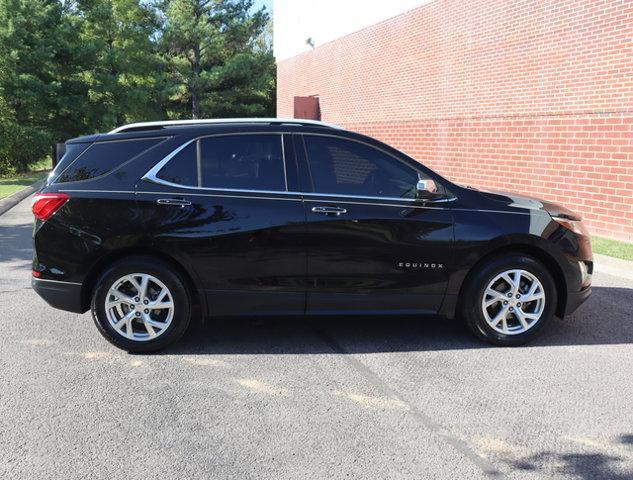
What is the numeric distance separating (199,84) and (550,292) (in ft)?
117

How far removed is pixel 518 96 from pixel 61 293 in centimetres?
962

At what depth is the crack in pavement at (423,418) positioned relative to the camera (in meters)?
3.03

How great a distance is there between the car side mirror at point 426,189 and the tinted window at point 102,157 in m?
2.08

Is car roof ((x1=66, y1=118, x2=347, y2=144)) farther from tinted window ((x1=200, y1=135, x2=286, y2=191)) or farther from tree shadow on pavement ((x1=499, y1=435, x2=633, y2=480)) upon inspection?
tree shadow on pavement ((x1=499, y1=435, x2=633, y2=480))

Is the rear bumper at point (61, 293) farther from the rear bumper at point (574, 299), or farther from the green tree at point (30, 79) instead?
the green tree at point (30, 79)

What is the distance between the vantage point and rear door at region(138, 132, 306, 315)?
4402 millimetres

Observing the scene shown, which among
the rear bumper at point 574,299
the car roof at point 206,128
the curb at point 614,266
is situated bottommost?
the curb at point 614,266

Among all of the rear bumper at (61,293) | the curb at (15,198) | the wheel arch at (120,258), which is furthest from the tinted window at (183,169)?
the curb at (15,198)

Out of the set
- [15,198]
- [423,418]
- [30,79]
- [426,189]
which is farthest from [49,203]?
[30,79]

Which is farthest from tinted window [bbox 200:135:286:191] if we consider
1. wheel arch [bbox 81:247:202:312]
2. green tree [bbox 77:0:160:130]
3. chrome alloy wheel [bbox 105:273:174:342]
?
green tree [bbox 77:0:160:130]

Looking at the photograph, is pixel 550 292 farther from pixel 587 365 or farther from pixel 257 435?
pixel 257 435

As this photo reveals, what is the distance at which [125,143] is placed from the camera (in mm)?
4566

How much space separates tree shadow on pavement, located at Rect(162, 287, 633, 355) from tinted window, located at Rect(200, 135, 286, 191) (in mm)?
1298

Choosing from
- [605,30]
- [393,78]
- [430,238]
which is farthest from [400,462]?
[393,78]
